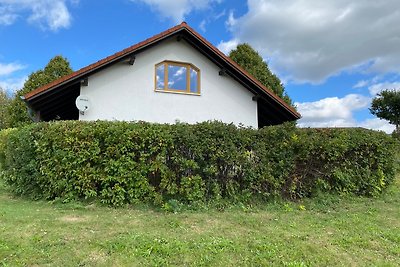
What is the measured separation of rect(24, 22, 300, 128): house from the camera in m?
12.6

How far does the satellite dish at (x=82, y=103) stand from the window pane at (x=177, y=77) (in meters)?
3.17

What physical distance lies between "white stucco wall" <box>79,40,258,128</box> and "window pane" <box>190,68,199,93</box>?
0.81 ft

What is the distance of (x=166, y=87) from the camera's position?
13.6 metres

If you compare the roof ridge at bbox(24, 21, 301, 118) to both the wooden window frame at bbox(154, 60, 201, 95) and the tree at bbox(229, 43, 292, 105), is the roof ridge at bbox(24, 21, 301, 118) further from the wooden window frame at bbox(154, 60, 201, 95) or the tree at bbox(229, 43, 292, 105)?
the tree at bbox(229, 43, 292, 105)

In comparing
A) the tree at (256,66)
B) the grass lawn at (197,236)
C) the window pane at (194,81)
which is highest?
the tree at (256,66)

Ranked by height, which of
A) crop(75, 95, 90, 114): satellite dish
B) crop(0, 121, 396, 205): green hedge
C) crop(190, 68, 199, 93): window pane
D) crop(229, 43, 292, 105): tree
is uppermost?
crop(229, 43, 292, 105): tree

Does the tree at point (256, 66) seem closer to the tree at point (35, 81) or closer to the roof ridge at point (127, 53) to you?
the roof ridge at point (127, 53)

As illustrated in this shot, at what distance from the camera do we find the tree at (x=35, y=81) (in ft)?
65.6

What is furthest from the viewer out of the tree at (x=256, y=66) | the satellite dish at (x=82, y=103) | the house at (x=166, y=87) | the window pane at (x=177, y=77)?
the tree at (x=256, y=66)

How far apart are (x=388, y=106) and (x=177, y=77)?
20054 millimetres

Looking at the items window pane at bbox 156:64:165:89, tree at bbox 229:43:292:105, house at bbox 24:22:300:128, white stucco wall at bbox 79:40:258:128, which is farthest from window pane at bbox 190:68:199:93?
tree at bbox 229:43:292:105

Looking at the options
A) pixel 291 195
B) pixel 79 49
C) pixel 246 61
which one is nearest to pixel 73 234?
pixel 291 195

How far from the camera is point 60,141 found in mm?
8312

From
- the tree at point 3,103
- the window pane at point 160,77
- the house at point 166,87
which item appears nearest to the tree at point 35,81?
the house at point 166,87
